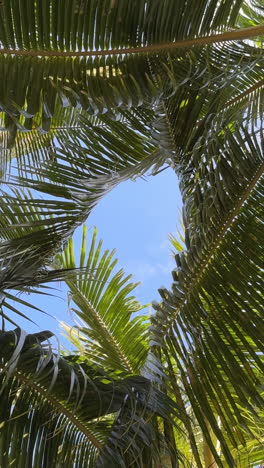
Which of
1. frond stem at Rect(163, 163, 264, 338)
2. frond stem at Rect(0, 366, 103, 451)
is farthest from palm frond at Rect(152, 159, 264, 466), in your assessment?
frond stem at Rect(0, 366, 103, 451)

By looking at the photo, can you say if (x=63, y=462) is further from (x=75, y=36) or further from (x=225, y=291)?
(x=75, y=36)

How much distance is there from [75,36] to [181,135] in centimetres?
80

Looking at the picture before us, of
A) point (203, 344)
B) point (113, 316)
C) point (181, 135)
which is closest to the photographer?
point (203, 344)

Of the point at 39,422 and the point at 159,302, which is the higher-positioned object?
the point at 159,302

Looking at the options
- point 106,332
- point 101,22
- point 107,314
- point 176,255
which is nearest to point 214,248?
point 176,255

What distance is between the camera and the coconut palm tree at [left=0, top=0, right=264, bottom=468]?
180cm

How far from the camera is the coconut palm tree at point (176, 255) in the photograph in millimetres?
1801

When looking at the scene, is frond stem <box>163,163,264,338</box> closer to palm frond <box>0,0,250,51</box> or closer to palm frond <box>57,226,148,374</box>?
palm frond <box>0,0,250,51</box>

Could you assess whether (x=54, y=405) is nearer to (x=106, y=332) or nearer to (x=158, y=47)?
(x=158, y=47)

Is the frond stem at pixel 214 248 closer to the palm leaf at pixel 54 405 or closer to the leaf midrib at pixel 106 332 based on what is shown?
the palm leaf at pixel 54 405

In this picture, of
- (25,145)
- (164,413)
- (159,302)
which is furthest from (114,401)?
(25,145)

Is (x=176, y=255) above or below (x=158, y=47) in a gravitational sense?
below

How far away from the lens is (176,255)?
2285 millimetres

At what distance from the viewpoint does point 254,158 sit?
7.59ft
